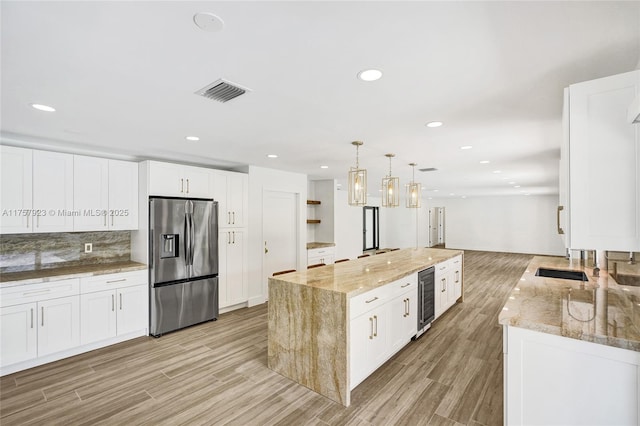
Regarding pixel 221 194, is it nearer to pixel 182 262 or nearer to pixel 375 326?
pixel 182 262

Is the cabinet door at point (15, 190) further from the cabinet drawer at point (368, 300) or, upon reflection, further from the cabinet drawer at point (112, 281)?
the cabinet drawer at point (368, 300)

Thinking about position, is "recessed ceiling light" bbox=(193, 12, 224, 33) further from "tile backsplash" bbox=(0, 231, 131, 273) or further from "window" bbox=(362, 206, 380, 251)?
"window" bbox=(362, 206, 380, 251)

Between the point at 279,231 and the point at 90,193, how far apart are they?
296cm

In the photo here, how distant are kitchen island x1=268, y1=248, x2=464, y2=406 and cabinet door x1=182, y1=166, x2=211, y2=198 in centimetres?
221

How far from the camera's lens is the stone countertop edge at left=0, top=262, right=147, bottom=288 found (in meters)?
3.12

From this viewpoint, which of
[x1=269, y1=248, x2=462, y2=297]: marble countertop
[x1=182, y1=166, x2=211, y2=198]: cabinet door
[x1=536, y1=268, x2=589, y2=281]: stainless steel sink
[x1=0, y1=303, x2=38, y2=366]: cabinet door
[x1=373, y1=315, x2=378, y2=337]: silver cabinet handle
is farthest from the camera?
[x1=182, y1=166, x2=211, y2=198]: cabinet door

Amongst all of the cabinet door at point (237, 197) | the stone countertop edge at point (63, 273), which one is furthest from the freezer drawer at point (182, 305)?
the cabinet door at point (237, 197)

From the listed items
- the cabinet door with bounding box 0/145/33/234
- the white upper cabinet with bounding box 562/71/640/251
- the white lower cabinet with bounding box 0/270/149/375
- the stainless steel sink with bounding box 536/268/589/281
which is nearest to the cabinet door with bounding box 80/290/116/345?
the white lower cabinet with bounding box 0/270/149/375

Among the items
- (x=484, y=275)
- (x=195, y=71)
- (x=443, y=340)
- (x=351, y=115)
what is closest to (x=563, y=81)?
(x=351, y=115)

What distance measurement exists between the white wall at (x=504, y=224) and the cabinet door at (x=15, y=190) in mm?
13319

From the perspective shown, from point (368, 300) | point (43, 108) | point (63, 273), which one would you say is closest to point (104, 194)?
point (63, 273)

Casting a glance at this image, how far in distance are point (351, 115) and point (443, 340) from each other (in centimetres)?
300

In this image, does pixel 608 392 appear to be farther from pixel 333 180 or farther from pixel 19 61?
pixel 333 180

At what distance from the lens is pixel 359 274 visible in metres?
3.24
